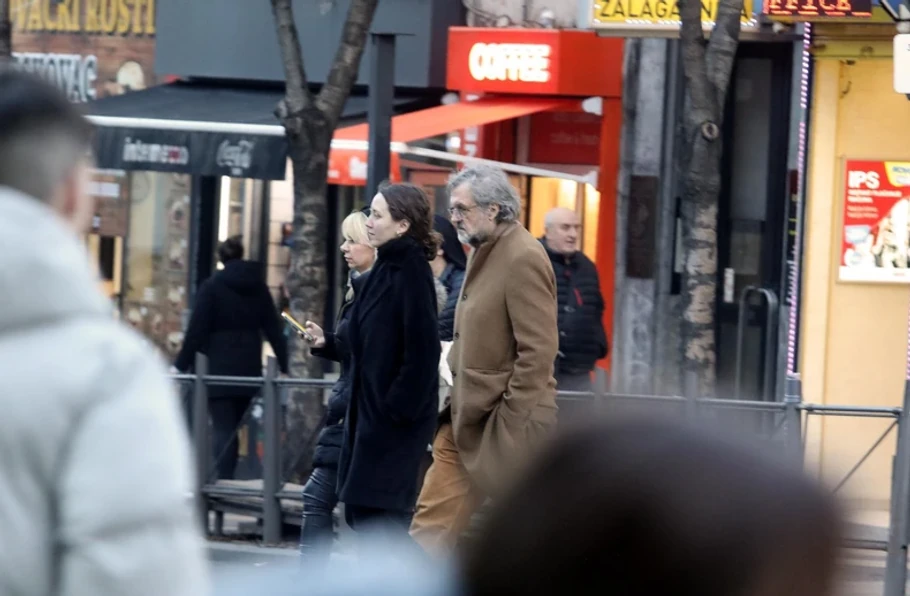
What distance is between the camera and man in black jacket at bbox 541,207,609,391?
962cm

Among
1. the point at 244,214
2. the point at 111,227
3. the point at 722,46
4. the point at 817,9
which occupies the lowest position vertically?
the point at 111,227

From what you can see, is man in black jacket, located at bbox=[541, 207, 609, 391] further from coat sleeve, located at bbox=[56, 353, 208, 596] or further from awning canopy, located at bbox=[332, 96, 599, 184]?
coat sleeve, located at bbox=[56, 353, 208, 596]

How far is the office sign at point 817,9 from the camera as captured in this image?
10.5 m

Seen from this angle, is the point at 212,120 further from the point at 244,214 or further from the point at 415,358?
the point at 415,358

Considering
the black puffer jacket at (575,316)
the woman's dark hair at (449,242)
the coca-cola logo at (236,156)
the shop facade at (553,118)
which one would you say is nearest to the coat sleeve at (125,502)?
the woman's dark hair at (449,242)

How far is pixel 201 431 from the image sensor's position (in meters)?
9.37

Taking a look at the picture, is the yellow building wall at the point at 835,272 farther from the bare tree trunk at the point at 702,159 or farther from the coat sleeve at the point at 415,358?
the coat sleeve at the point at 415,358

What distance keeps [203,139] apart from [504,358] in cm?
679

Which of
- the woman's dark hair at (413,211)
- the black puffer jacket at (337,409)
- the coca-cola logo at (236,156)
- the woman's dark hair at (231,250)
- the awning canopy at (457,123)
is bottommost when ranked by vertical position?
the black puffer jacket at (337,409)

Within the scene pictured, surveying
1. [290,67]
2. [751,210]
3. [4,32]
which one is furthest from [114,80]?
[751,210]

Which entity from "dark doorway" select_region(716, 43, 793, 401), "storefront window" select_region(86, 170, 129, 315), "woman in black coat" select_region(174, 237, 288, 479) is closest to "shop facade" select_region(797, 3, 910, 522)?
"dark doorway" select_region(716, 43, 793, 401)

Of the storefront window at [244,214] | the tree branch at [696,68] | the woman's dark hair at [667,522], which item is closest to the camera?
the woman's dark hair at [667,522]

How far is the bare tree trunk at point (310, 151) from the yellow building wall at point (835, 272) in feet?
10.9

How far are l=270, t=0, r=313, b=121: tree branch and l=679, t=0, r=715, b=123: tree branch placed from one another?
91.1 inches
